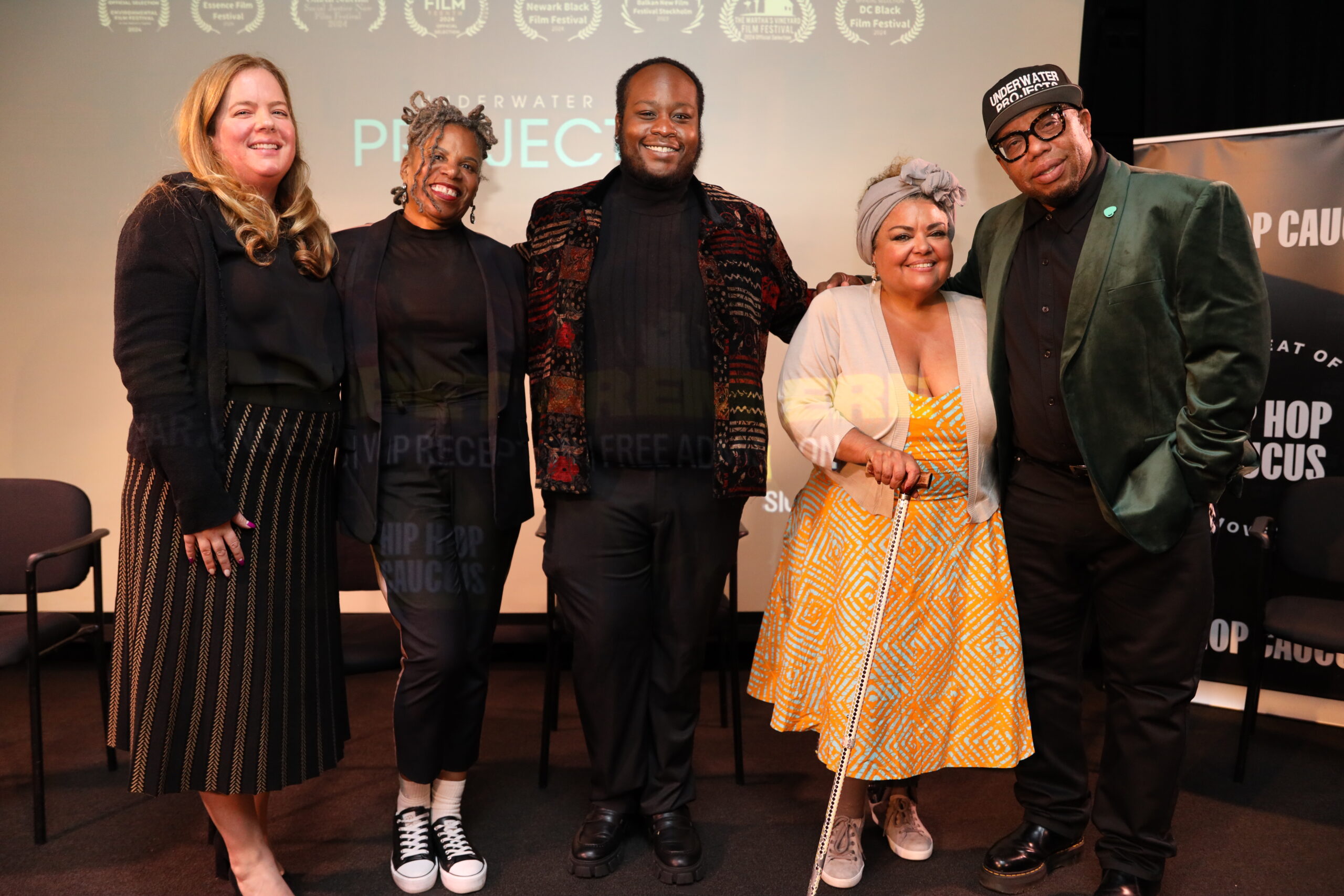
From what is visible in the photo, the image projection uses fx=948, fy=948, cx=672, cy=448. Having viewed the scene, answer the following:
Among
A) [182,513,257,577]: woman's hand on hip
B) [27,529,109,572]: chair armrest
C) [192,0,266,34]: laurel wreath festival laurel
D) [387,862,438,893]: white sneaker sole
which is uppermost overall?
[192,0,266,34]: laurel wreath festival laurel

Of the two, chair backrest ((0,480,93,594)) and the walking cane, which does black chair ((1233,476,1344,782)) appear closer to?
the walking cane

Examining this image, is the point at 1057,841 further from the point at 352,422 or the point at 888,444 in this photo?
the point at 352,422

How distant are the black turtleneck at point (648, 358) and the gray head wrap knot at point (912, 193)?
420 mm

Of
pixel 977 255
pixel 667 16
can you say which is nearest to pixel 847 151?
pixel 667 16

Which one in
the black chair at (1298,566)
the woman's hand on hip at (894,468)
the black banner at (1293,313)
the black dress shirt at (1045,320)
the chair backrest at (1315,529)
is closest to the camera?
the woman's hand on hip at (894,468)

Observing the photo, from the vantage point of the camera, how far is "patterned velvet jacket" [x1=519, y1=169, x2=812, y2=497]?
2.23m

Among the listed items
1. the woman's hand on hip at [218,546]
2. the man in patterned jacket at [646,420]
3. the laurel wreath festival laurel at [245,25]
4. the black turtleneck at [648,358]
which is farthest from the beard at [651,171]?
the laurel wreath festival laurel at [245,25]

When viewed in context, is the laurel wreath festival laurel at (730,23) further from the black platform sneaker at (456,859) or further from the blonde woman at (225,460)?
the black platform sneaker at (456,859)

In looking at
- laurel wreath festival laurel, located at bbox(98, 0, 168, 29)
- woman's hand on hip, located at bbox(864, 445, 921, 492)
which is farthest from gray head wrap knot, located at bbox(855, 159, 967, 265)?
laurel wreath festival laurel, located at bbox(98, 0, 168, 29)

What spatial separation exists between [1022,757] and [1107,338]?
99 cm

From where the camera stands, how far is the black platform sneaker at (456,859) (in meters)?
2.25

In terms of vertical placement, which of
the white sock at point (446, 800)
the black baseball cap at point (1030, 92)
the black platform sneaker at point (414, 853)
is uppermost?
the black baseball cap at point (1030, 92)

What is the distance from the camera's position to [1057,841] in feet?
7.71

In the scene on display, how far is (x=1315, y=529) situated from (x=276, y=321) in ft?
10.3
